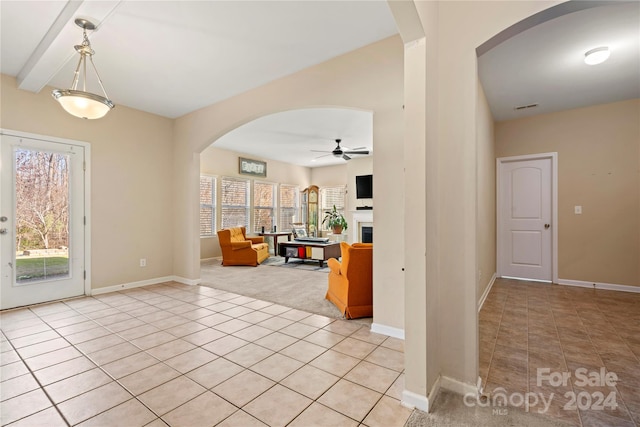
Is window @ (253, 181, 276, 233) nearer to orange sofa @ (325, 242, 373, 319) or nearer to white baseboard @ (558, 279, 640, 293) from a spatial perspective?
orange sofa @ (325, 242, 373, 319)

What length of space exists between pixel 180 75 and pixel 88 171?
200cm

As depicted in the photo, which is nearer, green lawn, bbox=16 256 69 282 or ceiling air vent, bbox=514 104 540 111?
green lawn, bbox=16 256 69 282

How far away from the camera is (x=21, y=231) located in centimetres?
347

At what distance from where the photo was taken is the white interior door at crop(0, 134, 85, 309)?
11.2 feet

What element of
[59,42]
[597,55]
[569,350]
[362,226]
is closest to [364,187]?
[362,226]

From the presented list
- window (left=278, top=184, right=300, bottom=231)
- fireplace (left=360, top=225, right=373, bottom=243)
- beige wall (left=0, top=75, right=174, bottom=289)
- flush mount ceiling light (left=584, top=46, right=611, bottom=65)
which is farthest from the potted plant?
flush mount ceiling light (left=584, top=46, right=611, bottom=65)

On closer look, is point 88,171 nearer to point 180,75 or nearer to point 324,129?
point 180,75

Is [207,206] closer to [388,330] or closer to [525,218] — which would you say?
[388,330]

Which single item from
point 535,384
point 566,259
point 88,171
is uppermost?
point 88,171

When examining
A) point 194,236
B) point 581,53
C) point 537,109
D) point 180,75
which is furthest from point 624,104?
point 194,236

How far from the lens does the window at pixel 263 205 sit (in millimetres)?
8359

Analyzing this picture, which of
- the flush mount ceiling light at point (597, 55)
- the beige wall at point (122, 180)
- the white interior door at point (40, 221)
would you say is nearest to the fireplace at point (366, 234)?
the beige wall at point (122, 180)

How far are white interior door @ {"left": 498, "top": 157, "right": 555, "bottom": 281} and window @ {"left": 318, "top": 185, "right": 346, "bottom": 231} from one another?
15.8 feet

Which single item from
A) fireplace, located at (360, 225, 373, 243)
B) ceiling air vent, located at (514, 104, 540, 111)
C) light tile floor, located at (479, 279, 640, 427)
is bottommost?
light tile floor, located at (479, 279, 640, 427)
